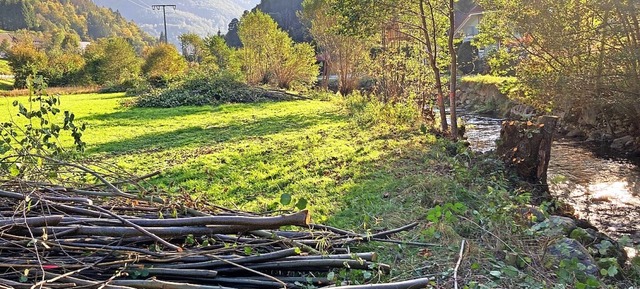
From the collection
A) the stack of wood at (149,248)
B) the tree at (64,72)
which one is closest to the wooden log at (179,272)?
the stack of wood at (149,248)

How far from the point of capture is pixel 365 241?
327cm

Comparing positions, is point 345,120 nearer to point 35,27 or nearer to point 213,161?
point 213,161

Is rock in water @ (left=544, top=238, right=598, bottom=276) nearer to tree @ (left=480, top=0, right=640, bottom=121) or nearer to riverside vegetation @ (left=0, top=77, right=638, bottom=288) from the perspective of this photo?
riverside vegetation @ (left=0, top=77, right=638, bottom=288)

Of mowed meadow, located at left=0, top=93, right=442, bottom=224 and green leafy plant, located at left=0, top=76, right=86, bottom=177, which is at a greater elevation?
green leafy plant, located at left=0, top=76, right=86, bottom=177

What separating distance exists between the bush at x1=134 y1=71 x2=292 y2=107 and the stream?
9927mm

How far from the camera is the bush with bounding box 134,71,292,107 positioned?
17.5 m

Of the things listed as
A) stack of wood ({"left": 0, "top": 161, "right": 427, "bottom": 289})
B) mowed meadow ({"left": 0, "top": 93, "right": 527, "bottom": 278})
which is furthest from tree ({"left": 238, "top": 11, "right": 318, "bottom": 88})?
stack of wood ({"left": 0, "top": 161, "right": 427, "bottom": 289})

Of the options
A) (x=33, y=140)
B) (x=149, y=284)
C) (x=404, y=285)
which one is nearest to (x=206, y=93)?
(x=33, y=140)

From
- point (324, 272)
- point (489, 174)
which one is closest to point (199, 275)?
point (324, 272)

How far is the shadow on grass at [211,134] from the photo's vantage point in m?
8.28

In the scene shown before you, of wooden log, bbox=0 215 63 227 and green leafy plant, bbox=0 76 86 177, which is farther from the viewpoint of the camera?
green leafy plant, bbox=0 76 86 177

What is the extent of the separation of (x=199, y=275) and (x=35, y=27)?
10402cm

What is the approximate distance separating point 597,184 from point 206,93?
1446 centimetres

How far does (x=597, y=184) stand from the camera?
7.82m
